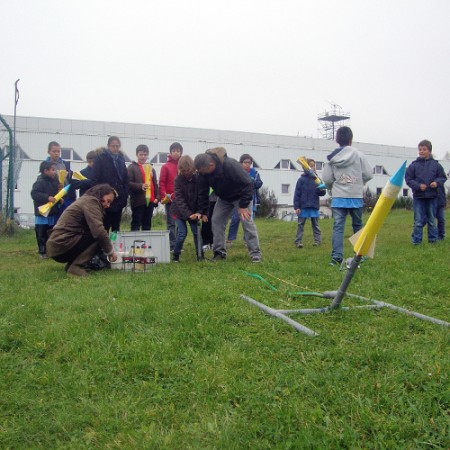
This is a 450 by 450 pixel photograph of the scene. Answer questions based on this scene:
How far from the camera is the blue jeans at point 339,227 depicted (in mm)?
6352

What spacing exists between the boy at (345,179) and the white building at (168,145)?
1955cm

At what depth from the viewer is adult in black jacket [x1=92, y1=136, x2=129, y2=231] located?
7051 millimetres

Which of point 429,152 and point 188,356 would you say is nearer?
point 188,356

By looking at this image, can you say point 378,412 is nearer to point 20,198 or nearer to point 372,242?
point 372,242

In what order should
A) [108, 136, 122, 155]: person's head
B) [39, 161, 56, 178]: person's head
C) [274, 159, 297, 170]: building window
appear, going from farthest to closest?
[274, 159, 297, 170]: building window
[39, 161, 56, 178]: person's head
[108, 136, 122, 155]: person's head

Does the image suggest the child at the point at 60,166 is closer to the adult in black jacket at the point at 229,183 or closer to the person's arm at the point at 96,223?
the person's arm at the point at 96,223

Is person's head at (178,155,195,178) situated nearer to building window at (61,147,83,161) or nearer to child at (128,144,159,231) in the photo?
child at (128,144,159,231)

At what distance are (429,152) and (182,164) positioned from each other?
455 centimetres

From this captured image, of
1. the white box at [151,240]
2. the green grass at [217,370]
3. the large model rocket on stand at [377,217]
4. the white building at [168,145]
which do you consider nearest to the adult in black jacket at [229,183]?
the white box at [151,240]

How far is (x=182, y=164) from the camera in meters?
7.02

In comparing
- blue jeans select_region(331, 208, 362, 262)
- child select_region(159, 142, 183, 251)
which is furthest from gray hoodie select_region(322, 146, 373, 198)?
child select_region(159, 142, 183, 251)

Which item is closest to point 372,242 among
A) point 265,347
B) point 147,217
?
point 265,347

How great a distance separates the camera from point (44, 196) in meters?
7.84

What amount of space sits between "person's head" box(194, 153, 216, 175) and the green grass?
7.07 ft
